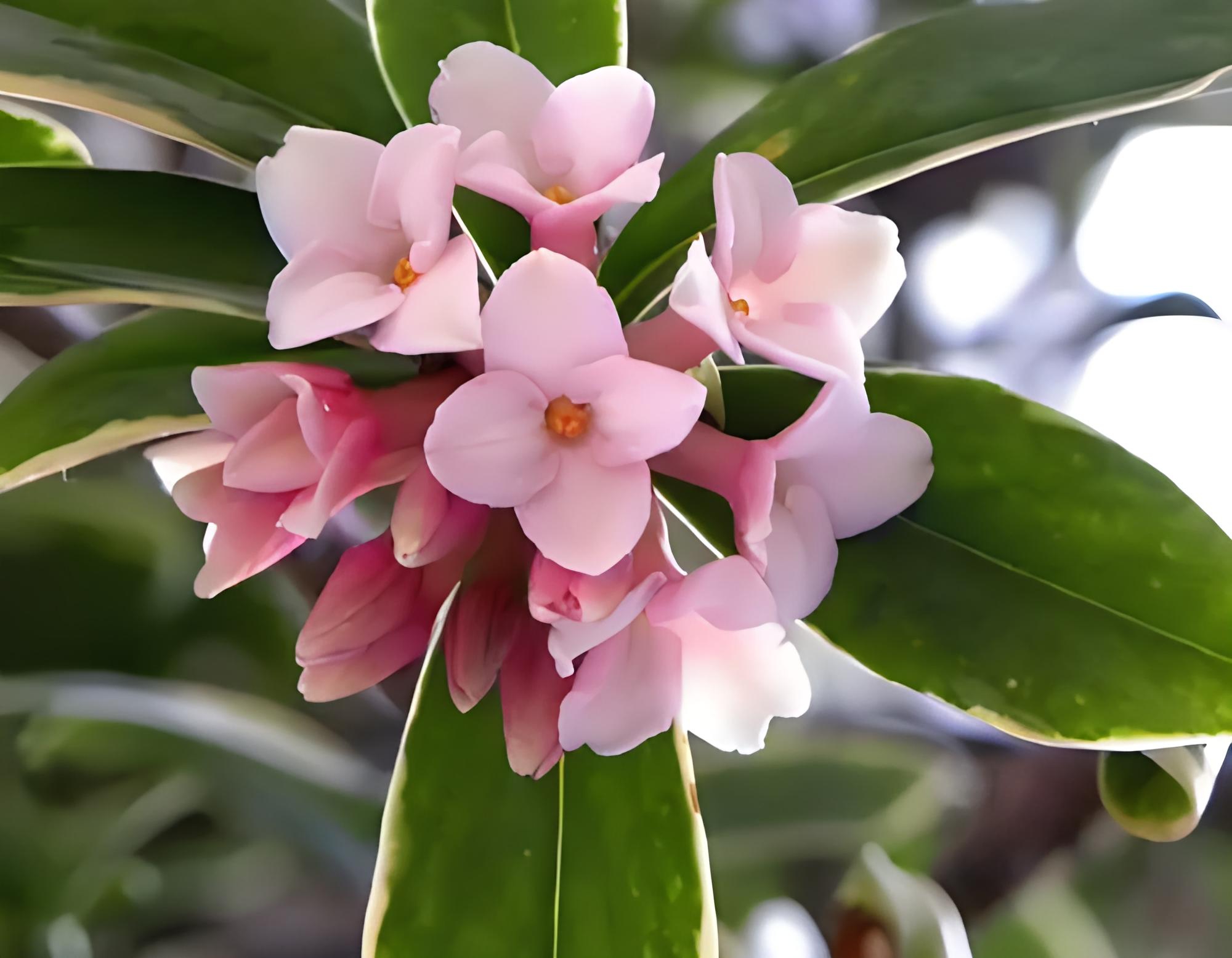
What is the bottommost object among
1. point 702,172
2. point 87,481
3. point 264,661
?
point 264,661

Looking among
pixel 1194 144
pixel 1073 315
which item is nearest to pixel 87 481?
pixel 1073 315

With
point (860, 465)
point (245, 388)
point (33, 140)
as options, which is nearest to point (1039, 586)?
point (860, 465)

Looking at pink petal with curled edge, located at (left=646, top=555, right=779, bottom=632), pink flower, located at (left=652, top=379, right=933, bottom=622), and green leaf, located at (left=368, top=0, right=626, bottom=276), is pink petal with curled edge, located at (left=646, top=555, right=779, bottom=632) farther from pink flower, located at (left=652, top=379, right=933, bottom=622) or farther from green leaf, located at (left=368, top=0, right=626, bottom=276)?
green leaf, located at (left=368, top=0, right=626, bottom=276)

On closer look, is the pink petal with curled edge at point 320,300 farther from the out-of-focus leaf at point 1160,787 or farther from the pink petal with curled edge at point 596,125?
the out-of-focus leaf at point 1160,787

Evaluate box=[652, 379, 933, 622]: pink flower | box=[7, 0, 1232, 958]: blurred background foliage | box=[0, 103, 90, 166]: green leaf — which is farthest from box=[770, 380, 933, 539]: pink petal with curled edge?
box=[0, 103, 90, 166]: green leaf

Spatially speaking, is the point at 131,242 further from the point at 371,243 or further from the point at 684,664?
the point at 684,664

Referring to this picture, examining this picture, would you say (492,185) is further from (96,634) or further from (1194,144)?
(1194,144)
